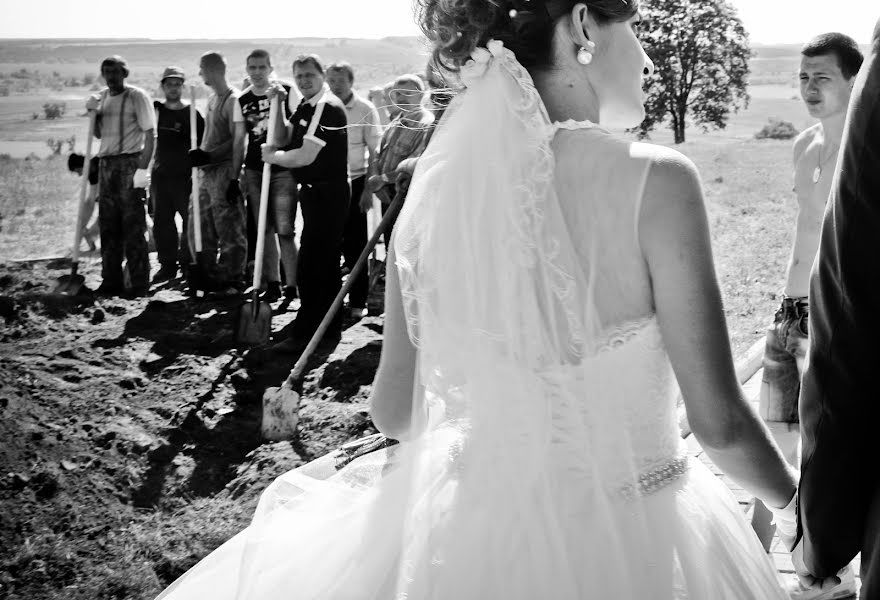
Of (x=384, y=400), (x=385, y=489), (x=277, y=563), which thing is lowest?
(x=277, y=563)

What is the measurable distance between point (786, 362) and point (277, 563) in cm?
266

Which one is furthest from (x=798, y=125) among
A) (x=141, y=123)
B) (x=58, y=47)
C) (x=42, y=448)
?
(x=42, y=448)

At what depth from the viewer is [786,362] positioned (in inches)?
152

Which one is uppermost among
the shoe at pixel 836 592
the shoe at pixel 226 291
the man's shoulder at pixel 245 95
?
the man's shoulder at pixel 245 95

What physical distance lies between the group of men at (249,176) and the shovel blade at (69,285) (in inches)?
9.8

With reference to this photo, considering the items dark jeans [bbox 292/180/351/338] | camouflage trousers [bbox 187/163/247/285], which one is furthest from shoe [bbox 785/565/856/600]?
camouflage trousers [bbox 187/163/247/285]

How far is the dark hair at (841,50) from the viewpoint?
12.5 ft

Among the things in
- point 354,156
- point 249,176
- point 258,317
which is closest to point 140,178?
point 249,176

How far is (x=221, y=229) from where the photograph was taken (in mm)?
9852

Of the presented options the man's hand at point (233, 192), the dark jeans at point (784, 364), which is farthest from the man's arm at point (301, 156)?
the dark jeans at point (784, 364)

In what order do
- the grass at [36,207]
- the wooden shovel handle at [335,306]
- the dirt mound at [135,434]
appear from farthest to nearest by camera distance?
1. the grass at [36,207]
2. the wooden shovel handle at [335,306]
3. the dirt mound at [135,434]

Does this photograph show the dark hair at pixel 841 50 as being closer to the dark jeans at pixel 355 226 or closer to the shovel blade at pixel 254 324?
the shovel blade at pixel 254 324

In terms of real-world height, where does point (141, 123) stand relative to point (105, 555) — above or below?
above

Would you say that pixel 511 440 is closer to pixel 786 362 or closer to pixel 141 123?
pixel 786 362
